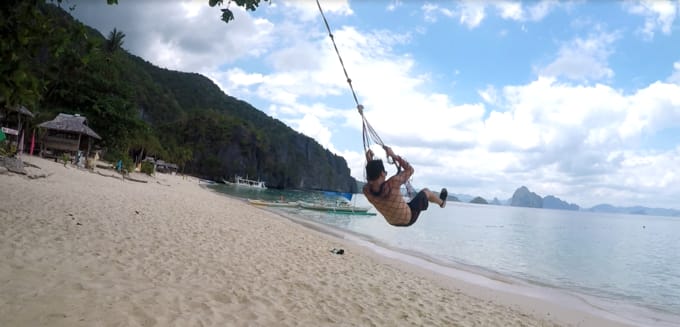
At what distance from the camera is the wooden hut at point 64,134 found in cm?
2531

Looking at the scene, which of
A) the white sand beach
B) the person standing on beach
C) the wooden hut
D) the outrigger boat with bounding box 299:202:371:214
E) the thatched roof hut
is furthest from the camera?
the outrigger boat with bounding box 299:202:371:214

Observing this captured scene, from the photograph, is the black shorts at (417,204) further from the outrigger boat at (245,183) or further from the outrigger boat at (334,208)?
the outrigger boat at (245,183)

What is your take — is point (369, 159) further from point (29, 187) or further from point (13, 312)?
point (29, 187)

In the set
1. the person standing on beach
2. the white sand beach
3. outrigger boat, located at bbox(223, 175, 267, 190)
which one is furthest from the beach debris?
outrigger boat, located at bbox(223, 175, 267, 190)

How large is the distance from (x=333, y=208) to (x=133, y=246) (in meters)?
28.5

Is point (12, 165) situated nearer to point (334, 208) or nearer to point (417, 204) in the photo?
point (417, 204)

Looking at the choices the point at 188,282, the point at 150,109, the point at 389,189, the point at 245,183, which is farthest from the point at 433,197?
the point at 150,109

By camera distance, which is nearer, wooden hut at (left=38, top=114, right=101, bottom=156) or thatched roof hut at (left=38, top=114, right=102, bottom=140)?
thatched roof hut at (left=38, top=114, right=102, bottom=140)

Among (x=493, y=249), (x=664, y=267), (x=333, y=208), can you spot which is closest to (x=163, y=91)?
(x=333, y=208)

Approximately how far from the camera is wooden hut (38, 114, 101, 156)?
2531 cm

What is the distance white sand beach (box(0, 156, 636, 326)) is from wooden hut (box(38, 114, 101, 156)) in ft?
56.7

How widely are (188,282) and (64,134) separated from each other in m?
26.4

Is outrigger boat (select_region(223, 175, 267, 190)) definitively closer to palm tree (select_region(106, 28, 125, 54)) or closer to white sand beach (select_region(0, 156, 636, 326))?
palm tree (select_region(106, 28, 125, 54))

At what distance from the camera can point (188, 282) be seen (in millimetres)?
5297
